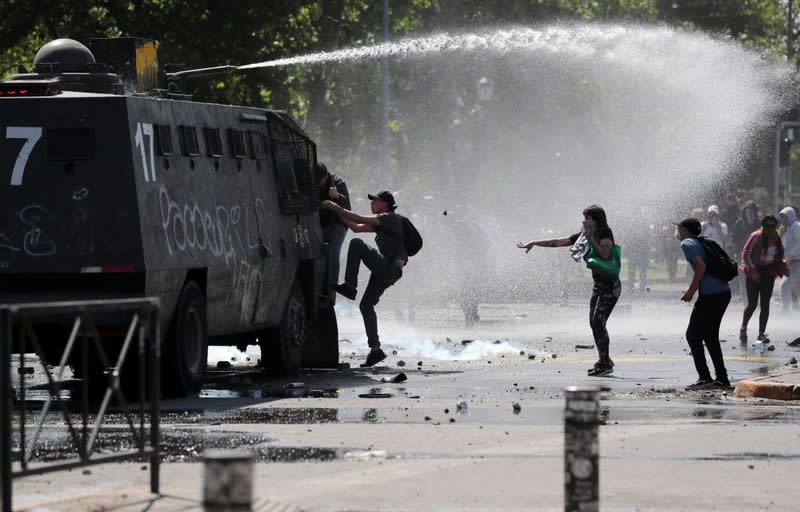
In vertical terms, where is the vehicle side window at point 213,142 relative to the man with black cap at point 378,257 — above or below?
above

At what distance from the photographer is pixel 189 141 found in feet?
52.5

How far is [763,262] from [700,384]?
7.69 m

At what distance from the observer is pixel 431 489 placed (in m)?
10.2

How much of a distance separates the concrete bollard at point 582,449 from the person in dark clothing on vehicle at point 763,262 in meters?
16.0

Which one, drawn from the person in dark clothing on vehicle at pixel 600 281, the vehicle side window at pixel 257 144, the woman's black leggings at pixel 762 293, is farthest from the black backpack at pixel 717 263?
the woman's black leggings at pixel 762 293

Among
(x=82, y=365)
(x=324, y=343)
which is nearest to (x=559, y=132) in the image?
(x=324, y=343)

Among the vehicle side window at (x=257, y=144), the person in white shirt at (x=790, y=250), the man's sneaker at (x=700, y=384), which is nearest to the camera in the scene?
the man's sneaker at (x=700, y=384)

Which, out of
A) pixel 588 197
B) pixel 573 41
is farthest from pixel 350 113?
pixel 573 41

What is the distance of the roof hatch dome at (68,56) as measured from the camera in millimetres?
17375

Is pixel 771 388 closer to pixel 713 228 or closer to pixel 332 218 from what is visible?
pixel 332 218

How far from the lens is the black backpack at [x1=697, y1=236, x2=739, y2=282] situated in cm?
1722

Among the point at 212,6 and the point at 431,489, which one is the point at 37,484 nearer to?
the point at 431,489

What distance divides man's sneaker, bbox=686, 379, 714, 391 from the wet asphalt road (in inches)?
13.9

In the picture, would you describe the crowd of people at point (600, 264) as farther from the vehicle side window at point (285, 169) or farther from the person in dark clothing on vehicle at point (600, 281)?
the vehicle side window at point (285, 169)
